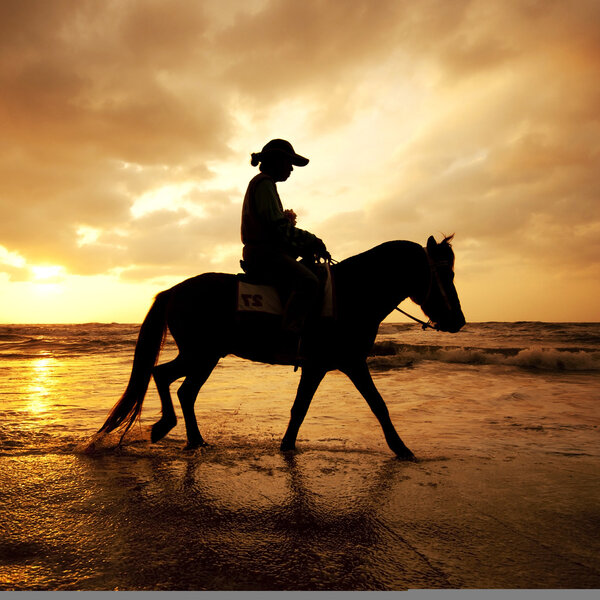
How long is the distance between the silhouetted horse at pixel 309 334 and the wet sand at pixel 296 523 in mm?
658

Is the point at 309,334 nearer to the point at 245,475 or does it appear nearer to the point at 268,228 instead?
the point at 268,228

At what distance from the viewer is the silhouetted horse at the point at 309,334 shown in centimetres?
427

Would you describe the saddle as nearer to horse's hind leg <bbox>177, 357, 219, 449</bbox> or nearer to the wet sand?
horse's hind leg <bbox>177, 357, 219, 449</bbox>

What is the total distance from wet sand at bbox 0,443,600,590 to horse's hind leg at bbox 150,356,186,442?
18.4 inches

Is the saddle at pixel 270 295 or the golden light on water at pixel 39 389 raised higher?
the saddle at pixel 270 295

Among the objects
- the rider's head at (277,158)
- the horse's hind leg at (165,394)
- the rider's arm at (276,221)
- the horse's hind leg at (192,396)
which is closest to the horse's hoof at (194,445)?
the horse's hind leg at (192,396)

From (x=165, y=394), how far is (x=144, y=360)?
1.58 ft

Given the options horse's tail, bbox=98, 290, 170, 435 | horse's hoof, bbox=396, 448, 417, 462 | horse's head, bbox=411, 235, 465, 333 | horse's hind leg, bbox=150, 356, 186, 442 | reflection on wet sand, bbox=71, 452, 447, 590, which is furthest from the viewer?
horse's head, bbox=411, 235, 465, 333

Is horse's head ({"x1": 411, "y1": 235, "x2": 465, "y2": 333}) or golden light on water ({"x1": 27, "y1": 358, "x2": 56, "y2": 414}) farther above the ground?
horse's head ({"x1": 411, "y1": 235, "x2": 465, "y2": 333})

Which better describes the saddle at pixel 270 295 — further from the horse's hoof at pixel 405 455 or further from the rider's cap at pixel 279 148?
the horse's hoof at pixel 405 455

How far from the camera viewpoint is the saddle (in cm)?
427

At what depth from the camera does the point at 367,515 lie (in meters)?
2.57

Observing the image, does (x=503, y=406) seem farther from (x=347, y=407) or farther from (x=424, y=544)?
(x=424, y=544)

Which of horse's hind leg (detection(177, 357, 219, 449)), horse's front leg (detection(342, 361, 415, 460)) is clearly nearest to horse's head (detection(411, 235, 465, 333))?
horse's front leg (detection(342, 361, 415, 460))
